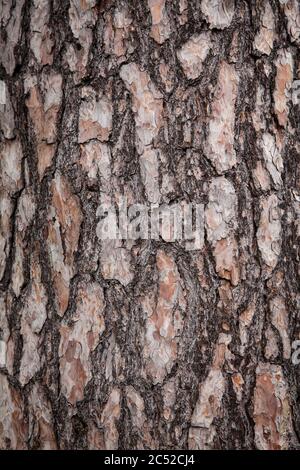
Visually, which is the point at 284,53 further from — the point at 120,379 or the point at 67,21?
the point at 120,379

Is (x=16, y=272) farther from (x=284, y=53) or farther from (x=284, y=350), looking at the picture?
(x=284, y=53)

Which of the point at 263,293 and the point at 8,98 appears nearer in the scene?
the point at 263,293

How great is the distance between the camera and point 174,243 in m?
1.52

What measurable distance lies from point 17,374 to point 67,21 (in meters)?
0.96

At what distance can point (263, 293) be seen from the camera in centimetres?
152

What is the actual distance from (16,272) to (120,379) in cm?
41

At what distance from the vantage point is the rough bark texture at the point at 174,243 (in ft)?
4.97

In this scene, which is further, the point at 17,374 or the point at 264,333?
the point at 17,374

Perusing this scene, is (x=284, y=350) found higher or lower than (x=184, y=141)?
lower

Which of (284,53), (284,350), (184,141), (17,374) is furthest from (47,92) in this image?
(284,350)

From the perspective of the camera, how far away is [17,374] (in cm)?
164

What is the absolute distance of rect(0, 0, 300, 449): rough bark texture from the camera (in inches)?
59.7
